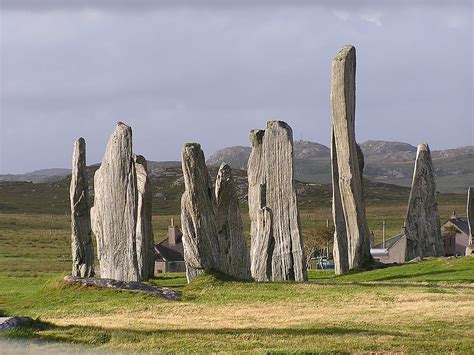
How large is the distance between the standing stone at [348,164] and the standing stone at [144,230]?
6.86 metres

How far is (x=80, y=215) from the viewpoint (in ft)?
121

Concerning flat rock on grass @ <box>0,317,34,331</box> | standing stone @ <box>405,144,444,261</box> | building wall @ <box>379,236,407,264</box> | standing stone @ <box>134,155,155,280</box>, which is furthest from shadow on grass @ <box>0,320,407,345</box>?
building wall @ <box>379,236,407,264</box>

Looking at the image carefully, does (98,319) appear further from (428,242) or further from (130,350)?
(428,242)

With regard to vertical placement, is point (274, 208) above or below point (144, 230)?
above

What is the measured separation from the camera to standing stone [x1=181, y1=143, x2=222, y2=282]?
31.9 metres

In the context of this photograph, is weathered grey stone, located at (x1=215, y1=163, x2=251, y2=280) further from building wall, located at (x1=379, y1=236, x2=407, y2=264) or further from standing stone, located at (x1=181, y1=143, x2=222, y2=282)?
building wall, located at (x1=379, y1=236, x2=407, y2=264)

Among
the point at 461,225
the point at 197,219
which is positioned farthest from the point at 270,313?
the point at 461,225

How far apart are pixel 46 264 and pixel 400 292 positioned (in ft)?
105

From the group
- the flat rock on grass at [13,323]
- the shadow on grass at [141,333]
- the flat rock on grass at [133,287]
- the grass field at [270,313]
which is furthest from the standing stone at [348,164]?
the flat rock on grass at [13,323]

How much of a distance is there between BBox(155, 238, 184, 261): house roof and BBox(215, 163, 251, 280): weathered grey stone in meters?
23.0

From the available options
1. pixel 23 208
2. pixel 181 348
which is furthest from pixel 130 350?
pixel 23 208

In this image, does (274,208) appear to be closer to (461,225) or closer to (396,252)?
(396,252)

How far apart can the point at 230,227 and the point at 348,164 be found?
6210 mm

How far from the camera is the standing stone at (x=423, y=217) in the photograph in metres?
43.6
